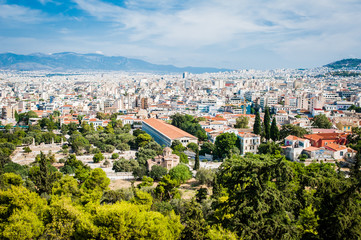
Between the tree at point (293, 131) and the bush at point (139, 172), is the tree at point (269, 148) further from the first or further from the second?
the bush at point (139, 172)

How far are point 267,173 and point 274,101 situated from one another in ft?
154

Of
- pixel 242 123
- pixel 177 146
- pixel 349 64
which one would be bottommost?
pixel 177 146

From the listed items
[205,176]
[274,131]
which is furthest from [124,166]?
[274,131]

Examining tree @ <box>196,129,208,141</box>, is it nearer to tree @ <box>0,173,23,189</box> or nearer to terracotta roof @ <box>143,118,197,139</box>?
terracotta roof @ <box>143,118,197,139</box>

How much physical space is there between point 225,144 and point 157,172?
22.2 feet

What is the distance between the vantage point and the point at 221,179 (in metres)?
9.05

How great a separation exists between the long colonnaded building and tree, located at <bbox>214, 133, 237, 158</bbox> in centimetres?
326

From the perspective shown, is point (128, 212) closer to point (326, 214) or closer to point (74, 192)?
point (326, 214)

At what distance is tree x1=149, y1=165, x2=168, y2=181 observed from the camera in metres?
18.3

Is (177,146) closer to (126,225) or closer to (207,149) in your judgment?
(207,149)

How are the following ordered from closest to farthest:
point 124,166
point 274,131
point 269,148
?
point 124,166 → point 269,148 → point 274,131

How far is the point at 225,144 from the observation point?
2319cm

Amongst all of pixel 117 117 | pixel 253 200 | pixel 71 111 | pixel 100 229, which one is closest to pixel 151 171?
pixel 100 229

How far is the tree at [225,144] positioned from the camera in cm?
2298
